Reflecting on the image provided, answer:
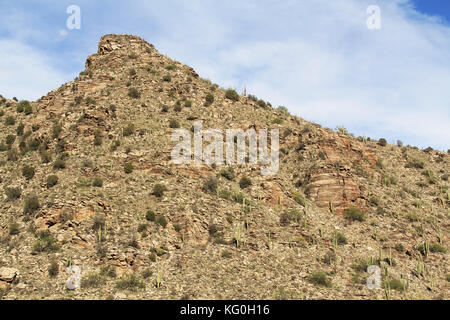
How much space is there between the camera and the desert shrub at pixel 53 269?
94.8ft

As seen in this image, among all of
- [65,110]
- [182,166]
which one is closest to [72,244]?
[182,166]

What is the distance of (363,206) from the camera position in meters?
43.1

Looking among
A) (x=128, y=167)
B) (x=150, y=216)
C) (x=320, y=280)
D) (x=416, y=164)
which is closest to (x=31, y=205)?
(x=128, y=167)

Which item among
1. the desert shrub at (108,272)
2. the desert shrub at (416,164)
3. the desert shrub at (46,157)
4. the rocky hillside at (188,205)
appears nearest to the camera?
the desert shrub at (108,272)

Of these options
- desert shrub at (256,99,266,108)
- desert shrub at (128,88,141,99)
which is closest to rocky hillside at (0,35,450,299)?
desert shrub at (128,88,141,99)

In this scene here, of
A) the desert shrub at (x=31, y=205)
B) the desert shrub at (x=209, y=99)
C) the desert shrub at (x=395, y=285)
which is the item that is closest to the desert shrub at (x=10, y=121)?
the desert shrub at (x=31, y=205)

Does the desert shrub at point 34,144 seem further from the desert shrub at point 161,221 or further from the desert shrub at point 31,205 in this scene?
the desert shrub at point 161,221

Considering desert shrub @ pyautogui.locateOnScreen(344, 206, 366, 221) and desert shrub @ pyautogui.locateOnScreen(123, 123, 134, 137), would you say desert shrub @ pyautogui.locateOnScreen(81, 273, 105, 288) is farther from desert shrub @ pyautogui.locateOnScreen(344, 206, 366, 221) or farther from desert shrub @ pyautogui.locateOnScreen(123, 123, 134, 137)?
desert shrub @ pyautogui.locateOnScreen(344, 206, 366, 221)

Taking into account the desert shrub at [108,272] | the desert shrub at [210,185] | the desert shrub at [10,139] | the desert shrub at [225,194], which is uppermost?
the desert shrub at [10,139]

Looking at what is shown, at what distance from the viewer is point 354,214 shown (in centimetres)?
4175

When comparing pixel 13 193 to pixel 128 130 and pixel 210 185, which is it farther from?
pixel 210 185

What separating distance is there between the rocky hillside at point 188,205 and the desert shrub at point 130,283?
0.08 metres

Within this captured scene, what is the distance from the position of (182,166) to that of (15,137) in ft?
68.8

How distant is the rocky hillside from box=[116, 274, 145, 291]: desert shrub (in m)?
0.08
